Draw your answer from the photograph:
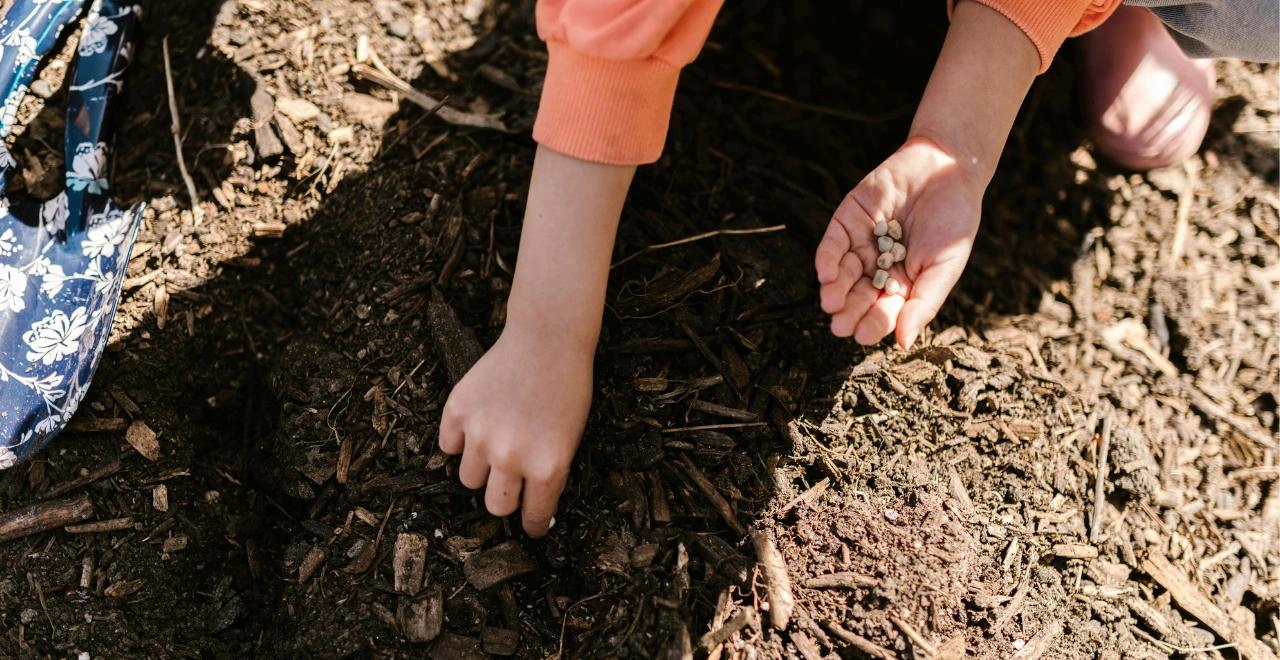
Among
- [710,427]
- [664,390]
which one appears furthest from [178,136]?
[710,427]

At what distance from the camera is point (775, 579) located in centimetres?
144

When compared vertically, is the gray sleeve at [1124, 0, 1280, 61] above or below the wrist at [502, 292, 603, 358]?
above

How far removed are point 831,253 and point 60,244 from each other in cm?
142

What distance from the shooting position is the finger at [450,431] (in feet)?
4.80

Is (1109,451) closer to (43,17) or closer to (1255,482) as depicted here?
(1255,482)

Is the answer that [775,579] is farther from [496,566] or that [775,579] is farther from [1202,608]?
[1202,608]

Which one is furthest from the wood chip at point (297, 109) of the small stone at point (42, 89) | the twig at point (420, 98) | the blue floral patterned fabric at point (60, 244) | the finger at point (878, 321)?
the finger at point (878, 321)

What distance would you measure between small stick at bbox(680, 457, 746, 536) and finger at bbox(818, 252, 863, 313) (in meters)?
0.35

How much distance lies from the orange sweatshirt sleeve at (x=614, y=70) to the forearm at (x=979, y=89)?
Result: 1.54ft

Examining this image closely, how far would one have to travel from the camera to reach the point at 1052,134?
209 centimetres

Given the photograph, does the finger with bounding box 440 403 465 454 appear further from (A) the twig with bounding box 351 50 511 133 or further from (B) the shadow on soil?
(A) the twig with bounding box 351 50 511 133

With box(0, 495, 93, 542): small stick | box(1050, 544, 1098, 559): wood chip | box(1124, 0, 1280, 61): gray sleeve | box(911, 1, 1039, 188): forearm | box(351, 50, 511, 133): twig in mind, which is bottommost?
box(0, 495, 93, 542): small stick

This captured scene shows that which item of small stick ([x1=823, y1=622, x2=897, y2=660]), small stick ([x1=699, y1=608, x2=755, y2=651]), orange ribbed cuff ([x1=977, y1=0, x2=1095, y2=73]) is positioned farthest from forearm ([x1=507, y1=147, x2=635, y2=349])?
orange ribbed cuff ([x1=977, y1=0, x2=1095, y2=73])

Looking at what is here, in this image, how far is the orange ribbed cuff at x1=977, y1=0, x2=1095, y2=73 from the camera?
5.01 feet
